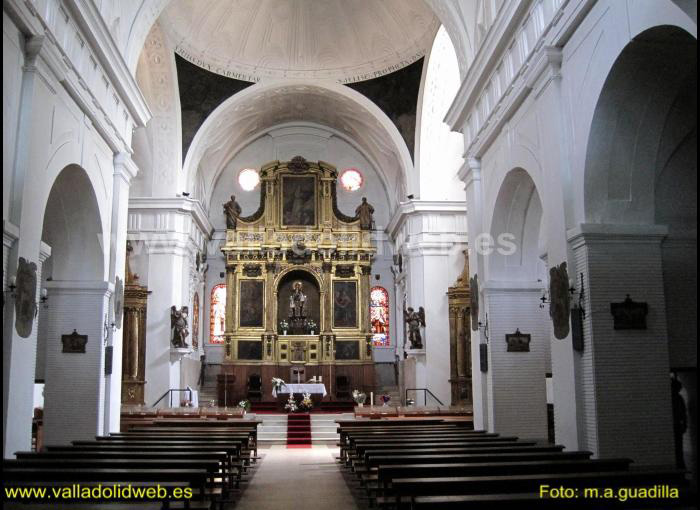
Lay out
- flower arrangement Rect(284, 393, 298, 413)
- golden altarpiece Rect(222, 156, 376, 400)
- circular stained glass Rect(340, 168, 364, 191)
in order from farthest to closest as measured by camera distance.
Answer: circular stained glass Rect(340, 168, 364, 191)
golden altarpiece Rect(222, 156, 376, 400)
flower arrangement Rect(284, 393, 298, 413)

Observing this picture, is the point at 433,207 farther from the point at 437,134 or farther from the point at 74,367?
the point at 74,367

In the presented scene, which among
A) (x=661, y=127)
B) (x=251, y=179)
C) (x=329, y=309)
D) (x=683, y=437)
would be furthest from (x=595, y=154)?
(x=251, y=179)

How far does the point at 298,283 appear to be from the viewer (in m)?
25.7

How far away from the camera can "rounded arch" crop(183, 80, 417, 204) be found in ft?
71.6

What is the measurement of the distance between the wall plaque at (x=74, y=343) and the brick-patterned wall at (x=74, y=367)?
0.08 m

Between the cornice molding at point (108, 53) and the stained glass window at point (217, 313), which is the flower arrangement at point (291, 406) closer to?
the stained glass window at point (217, 313)

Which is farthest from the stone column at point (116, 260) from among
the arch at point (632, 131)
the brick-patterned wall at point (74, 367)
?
the arch at point (632, 131)

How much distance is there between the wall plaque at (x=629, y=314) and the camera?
8.37m

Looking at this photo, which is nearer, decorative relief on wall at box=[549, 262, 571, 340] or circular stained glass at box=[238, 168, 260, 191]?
decorative relief on wall at box=[549, 262, 571, 340]

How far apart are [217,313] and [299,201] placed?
16.7ft

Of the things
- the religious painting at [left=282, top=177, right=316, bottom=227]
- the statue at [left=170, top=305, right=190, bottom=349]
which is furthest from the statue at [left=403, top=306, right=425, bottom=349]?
the religious painting at [left=282, top=177, right=316, bottom=227]

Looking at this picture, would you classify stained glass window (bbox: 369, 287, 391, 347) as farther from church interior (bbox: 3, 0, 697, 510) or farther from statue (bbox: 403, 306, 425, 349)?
statue (bbox: 403, 306, 425, 349)

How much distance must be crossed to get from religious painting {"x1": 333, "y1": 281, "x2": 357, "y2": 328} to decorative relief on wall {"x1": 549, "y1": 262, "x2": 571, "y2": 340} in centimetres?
1622

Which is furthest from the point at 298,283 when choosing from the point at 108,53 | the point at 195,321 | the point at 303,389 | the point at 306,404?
the point at 108,53
